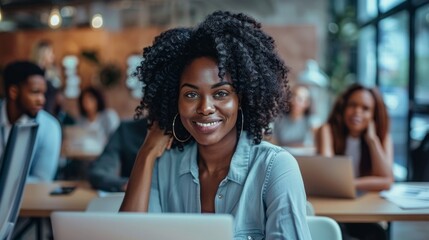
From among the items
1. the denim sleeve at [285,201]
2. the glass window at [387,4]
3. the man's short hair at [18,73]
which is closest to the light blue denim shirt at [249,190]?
the denim sleeve at [285,201]

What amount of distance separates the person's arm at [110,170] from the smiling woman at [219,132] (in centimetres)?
89

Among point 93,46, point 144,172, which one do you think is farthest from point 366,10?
point 144,172

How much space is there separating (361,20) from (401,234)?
13.7ft

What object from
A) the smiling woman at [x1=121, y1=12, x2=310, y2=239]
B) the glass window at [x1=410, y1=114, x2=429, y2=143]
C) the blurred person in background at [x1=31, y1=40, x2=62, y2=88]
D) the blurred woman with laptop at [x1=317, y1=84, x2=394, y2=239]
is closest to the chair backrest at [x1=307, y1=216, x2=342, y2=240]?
the smiling woman at [x1=121, y1=12, x2=310, y2=239]

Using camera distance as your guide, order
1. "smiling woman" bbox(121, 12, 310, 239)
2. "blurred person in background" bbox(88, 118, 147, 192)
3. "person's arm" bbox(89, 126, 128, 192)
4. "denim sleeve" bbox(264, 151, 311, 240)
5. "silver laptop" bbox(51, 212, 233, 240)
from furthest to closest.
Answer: "blurred person in background" bbox(88, 118, 147, 192)
"person's arm" bbox(89, 126, 128, 192)
"smiling woman" bbox(121, 12, 310, 239)
"denim sleeve" bbox(264, 151, 311, 240)
"silver laptop" bbox(51, 212, 233, 240)

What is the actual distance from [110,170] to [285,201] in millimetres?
1489

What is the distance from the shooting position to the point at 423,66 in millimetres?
4719

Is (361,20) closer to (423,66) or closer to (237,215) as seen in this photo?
(423,66)

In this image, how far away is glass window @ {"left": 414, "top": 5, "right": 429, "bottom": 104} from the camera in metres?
4.57

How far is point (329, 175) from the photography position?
2344mm

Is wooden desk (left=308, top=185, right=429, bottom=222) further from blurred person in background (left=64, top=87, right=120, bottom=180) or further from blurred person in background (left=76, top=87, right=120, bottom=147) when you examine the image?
blurred person in background (left=76, top=87, right=120, bottom=147)

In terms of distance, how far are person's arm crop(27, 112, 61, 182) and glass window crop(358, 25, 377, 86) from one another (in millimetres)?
4558

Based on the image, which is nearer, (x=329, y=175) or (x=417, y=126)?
(x=329, y=175)

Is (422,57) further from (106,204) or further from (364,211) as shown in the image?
(106,204)
